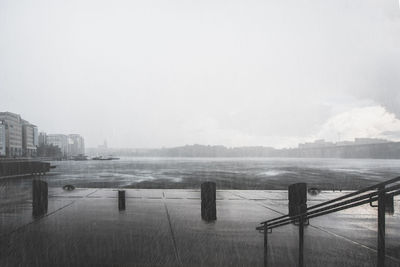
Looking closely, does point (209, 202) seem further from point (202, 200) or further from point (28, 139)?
point (28, 139)

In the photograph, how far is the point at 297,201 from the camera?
852 centimetres

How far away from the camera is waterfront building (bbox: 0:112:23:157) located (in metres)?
149

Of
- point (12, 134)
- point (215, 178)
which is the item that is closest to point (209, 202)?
point (215, 178)

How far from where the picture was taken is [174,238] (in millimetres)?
6984

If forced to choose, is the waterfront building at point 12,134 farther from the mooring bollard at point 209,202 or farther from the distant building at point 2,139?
the mooring bollard at point 209,202

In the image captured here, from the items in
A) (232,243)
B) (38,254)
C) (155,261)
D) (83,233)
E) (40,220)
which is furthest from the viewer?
(40,220)

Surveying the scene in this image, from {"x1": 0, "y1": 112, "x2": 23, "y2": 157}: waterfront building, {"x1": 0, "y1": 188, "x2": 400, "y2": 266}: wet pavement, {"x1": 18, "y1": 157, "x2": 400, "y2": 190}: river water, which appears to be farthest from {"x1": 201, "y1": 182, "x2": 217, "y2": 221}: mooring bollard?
{"x1": 0, "y1": 112, "x2": 23, "y2": 157}: waterfront building

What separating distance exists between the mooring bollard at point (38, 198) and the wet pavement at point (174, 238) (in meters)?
0.33

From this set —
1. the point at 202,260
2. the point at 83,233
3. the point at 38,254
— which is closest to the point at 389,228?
the point at 202,260

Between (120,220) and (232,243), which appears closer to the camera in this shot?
(232,243)

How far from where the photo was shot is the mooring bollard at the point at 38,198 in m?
9.58

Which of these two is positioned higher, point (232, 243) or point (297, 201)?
point (297, 201)

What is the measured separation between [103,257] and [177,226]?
285 cm

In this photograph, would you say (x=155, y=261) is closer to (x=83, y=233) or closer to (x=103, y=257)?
(x=103, y=257)
